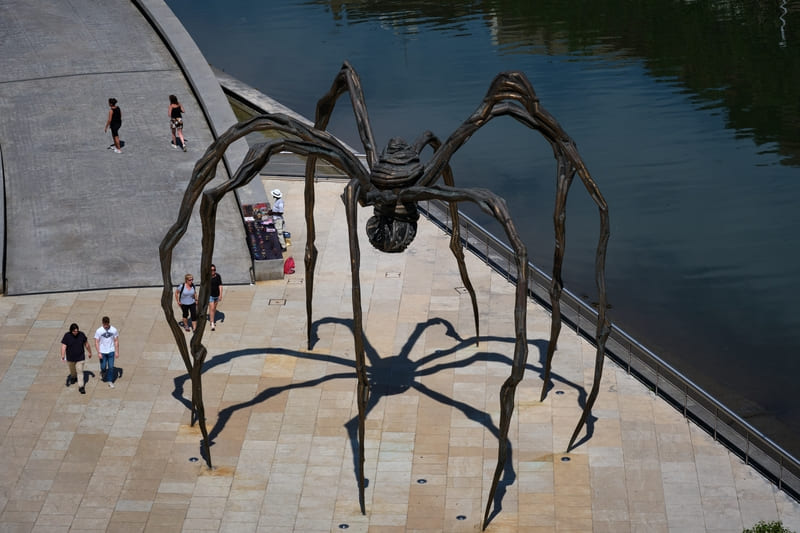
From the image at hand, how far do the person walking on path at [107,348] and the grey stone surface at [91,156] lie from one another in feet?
13.9

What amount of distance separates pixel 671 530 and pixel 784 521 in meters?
1.83

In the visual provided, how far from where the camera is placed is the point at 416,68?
52531 mm

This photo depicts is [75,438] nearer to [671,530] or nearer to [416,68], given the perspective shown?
[671,530]

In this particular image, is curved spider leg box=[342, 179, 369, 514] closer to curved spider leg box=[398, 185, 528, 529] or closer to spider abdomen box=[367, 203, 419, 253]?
spider abdomen box=[367, 203, 419, 253]

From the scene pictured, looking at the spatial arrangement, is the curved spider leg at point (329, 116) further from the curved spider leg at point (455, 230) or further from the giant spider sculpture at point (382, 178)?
the curved spider leg at point (455, 230)

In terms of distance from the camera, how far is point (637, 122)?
147ft

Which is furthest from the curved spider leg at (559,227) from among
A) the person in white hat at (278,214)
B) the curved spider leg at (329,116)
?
the person in white hat at (278,214)

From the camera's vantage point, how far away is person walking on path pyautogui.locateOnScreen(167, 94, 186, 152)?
110 feet

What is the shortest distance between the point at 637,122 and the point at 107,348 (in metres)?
26.4

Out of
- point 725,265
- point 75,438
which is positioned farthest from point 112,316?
point 725,265

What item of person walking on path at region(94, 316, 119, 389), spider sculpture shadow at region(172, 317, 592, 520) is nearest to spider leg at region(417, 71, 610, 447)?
spider sculpture shadow at region(172, 317, 592, 520)

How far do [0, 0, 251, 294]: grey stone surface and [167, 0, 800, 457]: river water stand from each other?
859cm

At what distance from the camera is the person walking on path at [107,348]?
2364 centimetres

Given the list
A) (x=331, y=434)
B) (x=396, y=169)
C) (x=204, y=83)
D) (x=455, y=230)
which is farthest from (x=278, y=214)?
(x=396, y=169)
